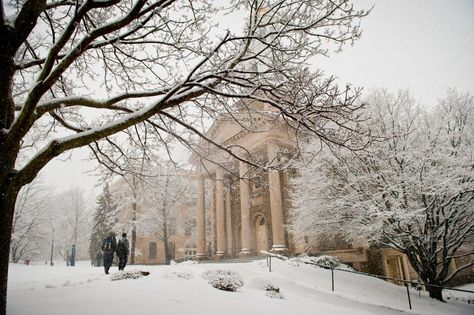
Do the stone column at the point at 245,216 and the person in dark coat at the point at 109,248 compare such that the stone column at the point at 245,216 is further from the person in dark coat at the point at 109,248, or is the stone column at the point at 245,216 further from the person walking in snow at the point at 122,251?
the person in dark coat at the point at 109,248

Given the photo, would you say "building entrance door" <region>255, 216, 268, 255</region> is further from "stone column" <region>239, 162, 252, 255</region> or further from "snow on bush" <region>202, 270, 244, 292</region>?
"snow on bush" <region>202, 270, 244, 292</region>

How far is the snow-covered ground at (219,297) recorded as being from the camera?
4933 millimetres

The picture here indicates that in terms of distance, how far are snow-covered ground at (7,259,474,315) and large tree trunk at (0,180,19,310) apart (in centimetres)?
86

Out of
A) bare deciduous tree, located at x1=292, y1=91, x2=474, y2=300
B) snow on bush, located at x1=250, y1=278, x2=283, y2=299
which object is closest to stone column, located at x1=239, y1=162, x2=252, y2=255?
bare deciduous tree, located at x1=292, y1=91, x2=474, y2=300

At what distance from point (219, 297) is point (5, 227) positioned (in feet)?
14.8

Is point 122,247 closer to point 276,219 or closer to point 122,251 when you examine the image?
point 122,251

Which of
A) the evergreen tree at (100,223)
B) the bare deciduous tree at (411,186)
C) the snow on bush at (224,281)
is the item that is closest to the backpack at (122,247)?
the snow on bush at (224,281)

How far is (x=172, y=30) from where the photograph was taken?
6031 millimetres

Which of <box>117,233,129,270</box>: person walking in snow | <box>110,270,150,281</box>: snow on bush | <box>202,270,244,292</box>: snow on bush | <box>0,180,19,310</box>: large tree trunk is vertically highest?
<box>0,180,19,310</box>: large tree trunk

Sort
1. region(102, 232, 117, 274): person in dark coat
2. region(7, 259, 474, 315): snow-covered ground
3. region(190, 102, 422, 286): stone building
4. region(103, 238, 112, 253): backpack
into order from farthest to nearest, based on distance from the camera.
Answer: region(190, 102, 422, 286): stone building
region(103, 238, 112, 253): backpack
region(102, 232, 117, 274): person in dark coat
region(7, 259, 474, 315): snow-covered ground

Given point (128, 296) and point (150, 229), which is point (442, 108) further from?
point (150, 229)

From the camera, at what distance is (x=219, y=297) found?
6680 mm

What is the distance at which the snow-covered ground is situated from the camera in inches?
194

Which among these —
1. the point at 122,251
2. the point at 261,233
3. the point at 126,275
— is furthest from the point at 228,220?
the point at 126,275
